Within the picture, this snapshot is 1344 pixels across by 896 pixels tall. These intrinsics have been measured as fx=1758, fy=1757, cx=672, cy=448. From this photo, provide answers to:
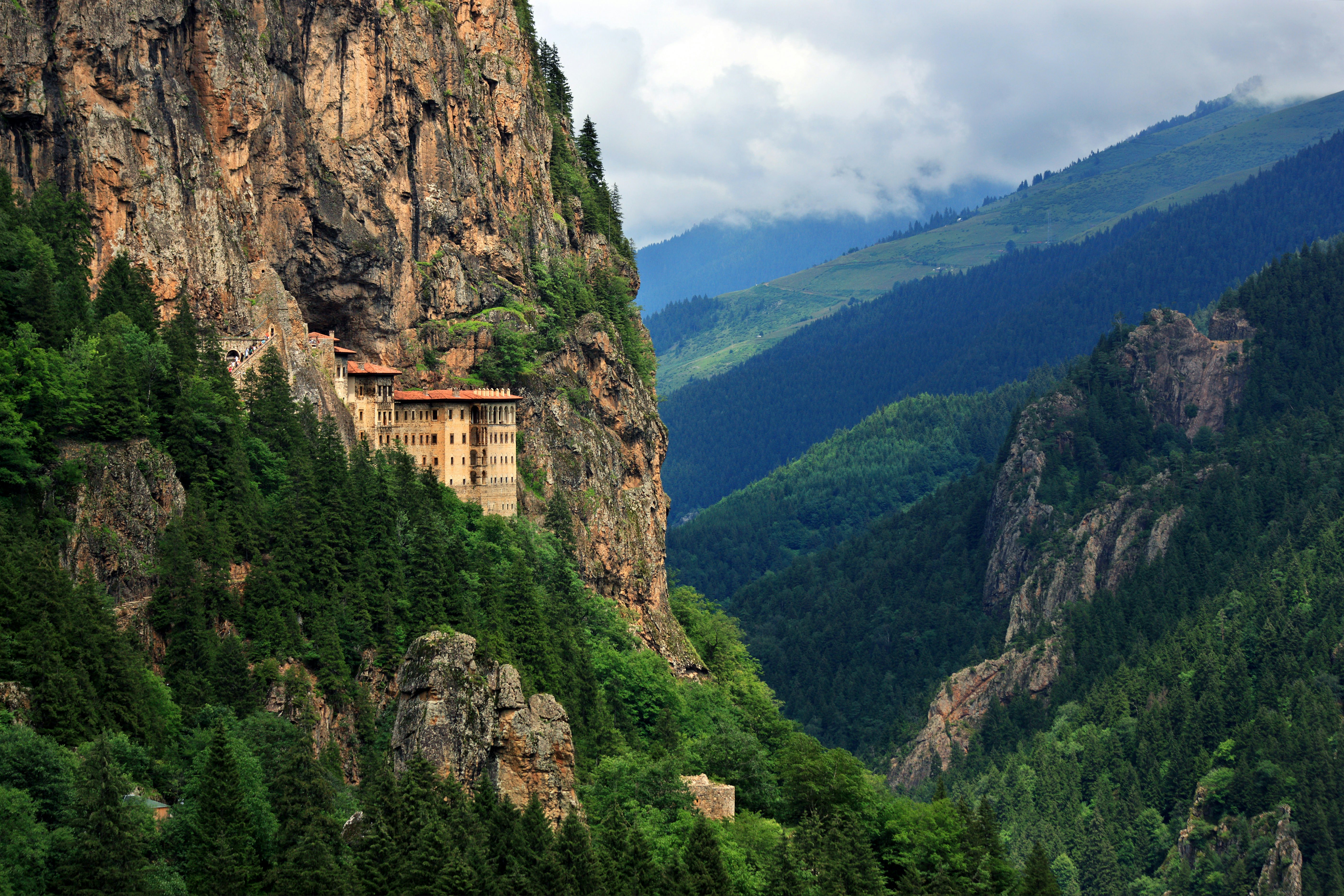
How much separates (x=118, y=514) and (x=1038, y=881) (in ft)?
179

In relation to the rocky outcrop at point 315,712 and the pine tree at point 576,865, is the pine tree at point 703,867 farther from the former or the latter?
the rocky outcrop at point 315,712

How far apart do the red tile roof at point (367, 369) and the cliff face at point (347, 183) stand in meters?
3.87

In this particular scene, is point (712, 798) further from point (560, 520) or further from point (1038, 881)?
point (560, 520)

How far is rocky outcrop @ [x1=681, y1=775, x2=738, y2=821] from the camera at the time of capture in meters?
92.2

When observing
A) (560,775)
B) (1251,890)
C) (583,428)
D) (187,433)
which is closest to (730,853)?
(560,775)

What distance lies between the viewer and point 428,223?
4995 inches

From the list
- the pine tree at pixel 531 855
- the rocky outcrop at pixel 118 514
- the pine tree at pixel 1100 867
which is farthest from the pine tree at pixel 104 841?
the pine tree at pixel 1100 867

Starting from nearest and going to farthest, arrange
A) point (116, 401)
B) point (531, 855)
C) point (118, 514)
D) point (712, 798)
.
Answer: point (531, 855), point (118, 514), point (116, 401), point (712, 798)

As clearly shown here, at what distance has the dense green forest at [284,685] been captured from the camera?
70062mm

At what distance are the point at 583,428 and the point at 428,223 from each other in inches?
793

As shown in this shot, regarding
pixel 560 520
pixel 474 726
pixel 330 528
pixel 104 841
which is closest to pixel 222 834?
pixel 104 841

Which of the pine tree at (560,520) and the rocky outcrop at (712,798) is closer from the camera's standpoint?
the rocky outcrop at (712,798)

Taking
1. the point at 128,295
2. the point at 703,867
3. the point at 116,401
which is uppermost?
the point at 128,295

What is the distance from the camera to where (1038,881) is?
330 ft
